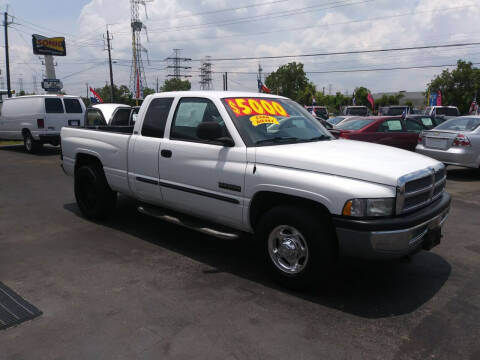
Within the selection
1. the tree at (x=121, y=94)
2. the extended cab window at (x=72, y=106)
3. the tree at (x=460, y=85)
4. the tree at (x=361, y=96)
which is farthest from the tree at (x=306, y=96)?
the extended cab window at (x=72, y=106)

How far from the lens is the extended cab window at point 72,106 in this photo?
48.8 feet

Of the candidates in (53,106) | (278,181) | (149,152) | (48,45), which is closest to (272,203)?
(278,181)

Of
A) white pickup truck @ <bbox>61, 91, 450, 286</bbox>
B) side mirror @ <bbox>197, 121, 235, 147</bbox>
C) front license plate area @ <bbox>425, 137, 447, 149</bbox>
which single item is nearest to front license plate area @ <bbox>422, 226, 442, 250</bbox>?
white pickup truck @ <bbox>61, 91, 450, 286</bbox>

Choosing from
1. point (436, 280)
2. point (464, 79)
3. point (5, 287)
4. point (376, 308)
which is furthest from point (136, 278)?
point (464, 79)

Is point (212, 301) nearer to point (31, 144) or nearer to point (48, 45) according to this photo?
point (31, 144)

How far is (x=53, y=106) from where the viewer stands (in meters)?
14.6

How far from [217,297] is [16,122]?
49.3ft

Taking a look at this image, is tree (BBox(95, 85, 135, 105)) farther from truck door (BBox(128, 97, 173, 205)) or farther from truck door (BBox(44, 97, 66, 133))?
truck door (BBox(128, 97, 173, 205))

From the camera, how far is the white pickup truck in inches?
127

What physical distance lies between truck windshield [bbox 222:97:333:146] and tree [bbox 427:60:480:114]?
5403 centimetres

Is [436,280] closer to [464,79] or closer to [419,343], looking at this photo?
[419,343]

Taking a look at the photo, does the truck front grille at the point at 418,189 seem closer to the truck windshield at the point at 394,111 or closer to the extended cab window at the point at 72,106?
the extended cab window at the point at 72,106

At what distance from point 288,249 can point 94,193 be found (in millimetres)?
3502

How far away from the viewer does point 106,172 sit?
5609 millimetres
